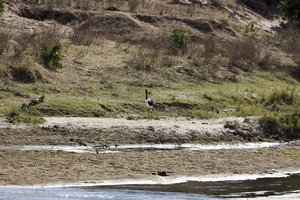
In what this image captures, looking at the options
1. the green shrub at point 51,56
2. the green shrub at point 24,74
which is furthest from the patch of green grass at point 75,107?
the green shrub at point 51,56

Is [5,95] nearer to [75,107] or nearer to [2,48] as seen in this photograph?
[75,107]

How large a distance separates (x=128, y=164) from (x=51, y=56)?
9.75m

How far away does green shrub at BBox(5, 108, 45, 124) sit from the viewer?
20.1m

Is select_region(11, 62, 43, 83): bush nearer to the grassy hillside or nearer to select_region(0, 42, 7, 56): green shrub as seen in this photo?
the grassy hillside

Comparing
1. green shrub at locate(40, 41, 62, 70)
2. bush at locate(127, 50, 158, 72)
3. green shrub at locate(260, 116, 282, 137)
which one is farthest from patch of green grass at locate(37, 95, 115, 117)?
bush at locate(127, 50, 158, 72)

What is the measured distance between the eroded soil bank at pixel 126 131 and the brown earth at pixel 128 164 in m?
1.46

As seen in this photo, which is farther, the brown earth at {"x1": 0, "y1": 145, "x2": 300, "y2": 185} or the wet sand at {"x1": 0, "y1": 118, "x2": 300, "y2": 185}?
the wet sand at {"x1": 0, "y1": 118, "x2": 300, "y2": 185}

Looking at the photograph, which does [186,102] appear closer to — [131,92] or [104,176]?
[131,92]

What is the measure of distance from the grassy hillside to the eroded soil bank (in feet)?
3.56

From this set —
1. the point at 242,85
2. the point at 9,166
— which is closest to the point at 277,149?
the point at 9,166

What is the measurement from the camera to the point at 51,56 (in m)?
26.0

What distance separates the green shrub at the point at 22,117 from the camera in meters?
20.1

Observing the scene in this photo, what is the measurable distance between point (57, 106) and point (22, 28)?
387 inches

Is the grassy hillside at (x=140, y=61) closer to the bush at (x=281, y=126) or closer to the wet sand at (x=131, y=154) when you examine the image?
the wet sand at (x=131, y=154)
